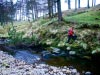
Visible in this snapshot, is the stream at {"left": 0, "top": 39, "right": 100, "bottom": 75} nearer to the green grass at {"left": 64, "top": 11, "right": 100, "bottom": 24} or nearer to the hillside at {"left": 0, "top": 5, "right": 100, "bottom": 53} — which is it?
the hillside at {"left": 0, "top": 5, "right": 100, "bottom": 53}

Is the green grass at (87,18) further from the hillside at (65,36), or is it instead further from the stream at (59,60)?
the stream at (59,60)

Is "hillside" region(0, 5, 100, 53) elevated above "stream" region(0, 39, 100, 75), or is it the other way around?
"hillside" region(0, 5, 100, 53)

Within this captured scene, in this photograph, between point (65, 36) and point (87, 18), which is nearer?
point (65, 36)

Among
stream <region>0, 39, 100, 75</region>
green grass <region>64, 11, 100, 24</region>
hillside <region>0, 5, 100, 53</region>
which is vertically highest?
green grass <region>64, 11, 100, 24</region>

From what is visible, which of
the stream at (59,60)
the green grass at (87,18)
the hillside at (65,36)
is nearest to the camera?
the stream at (59,60)

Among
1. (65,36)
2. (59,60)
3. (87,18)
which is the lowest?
(59,60)

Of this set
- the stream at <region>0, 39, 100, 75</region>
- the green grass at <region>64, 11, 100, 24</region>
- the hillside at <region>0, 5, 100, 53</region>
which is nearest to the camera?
the stream at <region>0, 39, 100, 75</region>

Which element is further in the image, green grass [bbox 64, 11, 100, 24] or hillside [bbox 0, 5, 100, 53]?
green grass [bbox 64, 11, 100, 24]

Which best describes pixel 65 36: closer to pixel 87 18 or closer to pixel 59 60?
pixel 59 60

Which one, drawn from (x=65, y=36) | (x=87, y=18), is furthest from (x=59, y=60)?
(x=87, y=18)

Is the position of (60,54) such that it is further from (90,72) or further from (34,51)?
(90,72)

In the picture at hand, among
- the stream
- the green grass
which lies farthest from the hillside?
the stream

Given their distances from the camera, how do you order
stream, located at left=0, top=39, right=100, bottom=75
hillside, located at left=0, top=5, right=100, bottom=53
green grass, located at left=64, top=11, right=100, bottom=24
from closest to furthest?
stream, located at left=0, top=39, right=100, bottom=75 < hillside, located at left=0, top=5, right=100, bottom=53 < green grass, located at left=64, top=11, right=100, bottom=24

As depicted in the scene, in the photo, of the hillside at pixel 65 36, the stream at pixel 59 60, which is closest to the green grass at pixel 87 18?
the hillside at pixel 65 36
